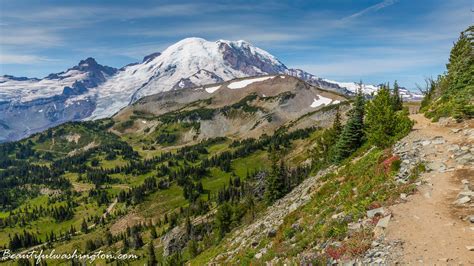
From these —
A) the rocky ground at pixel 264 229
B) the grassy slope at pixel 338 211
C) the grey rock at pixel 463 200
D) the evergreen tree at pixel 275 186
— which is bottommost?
the evergreen tree at pixel 275 186

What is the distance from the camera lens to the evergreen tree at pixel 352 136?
2596 inches

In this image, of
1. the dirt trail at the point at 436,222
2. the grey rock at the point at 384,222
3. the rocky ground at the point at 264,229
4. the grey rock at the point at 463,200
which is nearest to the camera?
the dirt trail at the point at 436,222

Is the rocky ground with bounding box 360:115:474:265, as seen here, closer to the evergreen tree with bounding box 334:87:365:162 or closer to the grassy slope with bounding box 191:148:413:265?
the grassy slope with bounding box 191:148:413:265

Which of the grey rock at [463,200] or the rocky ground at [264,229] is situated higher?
the grey rock at [463,200]

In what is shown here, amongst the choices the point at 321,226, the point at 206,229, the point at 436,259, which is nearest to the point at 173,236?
the point at 206,229

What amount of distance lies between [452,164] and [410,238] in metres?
13.0

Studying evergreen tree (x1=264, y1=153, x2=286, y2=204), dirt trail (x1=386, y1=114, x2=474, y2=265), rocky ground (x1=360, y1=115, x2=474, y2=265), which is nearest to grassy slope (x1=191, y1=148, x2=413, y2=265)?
rocky ground (x1=360, y1=115, x2=474, y2=265)

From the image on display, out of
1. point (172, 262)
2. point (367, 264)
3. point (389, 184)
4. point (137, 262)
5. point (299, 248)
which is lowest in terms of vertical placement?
point (137, 262)

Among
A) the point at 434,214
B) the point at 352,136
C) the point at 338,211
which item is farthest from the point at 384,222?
the point at 352,136

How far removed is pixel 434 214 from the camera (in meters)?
Result: 23.0

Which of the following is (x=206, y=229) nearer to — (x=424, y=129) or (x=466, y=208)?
(x=424, y=129)

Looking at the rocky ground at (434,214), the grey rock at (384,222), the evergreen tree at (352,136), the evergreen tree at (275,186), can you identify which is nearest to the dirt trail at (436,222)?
the rocky ground at (434,214)

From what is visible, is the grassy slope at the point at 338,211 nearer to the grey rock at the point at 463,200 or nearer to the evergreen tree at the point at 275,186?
the grey rock at the point at 463,200

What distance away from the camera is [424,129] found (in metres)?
44.2
